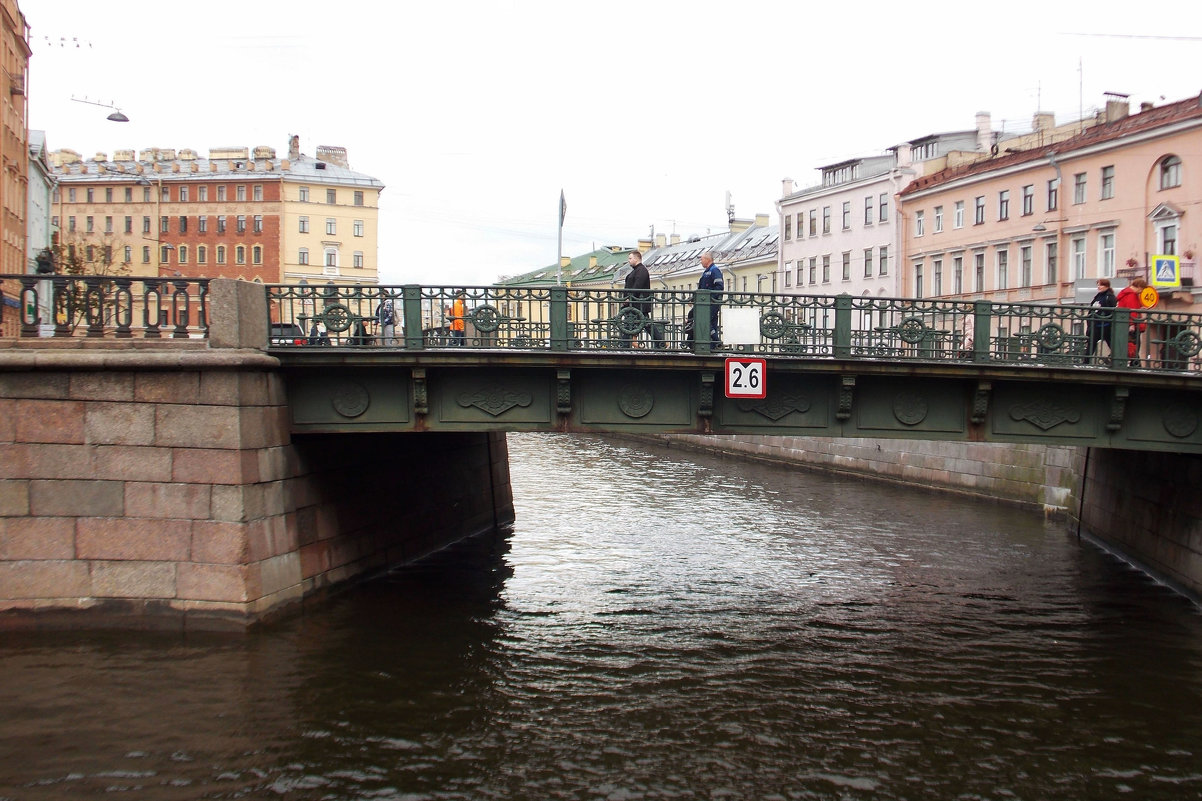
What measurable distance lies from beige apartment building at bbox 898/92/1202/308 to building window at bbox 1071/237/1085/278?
37 millimetres

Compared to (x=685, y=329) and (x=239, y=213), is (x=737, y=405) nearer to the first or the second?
(x=685, y=329)

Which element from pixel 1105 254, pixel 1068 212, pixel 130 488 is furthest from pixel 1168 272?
pixel 130 488

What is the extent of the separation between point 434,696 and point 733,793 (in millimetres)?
3883

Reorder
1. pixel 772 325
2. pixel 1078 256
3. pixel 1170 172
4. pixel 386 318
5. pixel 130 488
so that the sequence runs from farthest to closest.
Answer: pixel 1078 256
pixel 1170 172
pixel 386 318
pixel 772 325
pixel 130 488

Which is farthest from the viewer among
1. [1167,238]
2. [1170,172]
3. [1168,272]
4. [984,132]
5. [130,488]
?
[984,132]

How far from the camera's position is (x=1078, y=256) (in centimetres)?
4141

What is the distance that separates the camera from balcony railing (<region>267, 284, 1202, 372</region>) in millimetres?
14883

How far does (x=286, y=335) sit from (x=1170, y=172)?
3261 cm

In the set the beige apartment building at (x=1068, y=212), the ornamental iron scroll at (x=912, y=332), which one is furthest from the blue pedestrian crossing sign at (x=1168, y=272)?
the ornamental iron scroll at (x=912, y=332)

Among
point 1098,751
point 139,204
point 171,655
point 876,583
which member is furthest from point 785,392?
point 139,204

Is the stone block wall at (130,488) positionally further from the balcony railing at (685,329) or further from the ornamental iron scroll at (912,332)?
the ornamental iron scroll at (912,332)

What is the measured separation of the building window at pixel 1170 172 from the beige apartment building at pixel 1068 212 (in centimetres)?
3

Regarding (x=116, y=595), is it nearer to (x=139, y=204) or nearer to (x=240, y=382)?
(x=240, y=382)

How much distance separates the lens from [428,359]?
48.7ft
